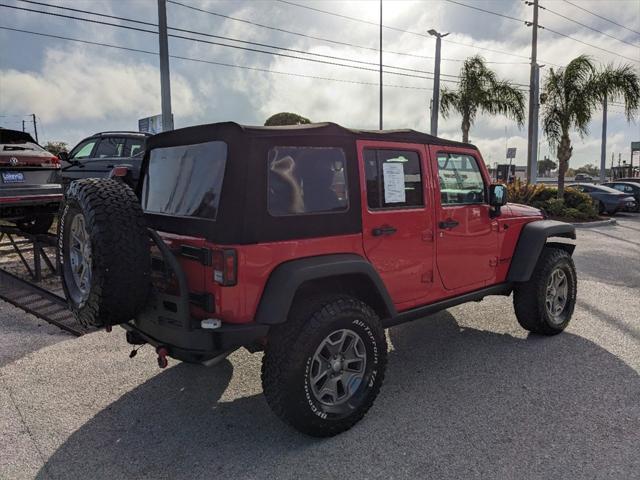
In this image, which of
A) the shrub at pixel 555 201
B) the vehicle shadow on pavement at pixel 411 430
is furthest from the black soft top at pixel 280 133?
the shrub at pixel 555 201

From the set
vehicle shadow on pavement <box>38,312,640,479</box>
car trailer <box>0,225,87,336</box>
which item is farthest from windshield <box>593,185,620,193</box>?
car trailer <box>0,225,87,336</box>

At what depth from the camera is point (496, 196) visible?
414cm

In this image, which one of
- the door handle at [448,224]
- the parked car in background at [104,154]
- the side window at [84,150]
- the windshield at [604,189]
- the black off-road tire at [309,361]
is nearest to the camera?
the black off-road tire at [309,361]

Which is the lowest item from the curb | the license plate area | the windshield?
the curb

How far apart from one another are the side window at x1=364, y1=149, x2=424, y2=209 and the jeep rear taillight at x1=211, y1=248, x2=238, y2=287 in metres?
1.08

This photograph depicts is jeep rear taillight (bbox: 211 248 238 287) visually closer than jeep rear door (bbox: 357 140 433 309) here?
Yes

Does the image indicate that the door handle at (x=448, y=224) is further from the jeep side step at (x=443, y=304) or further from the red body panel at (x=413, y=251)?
the jeep side step at (x=443, y=304)

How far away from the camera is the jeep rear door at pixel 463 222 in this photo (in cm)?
380

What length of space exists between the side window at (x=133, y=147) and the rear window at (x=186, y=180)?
255 inches

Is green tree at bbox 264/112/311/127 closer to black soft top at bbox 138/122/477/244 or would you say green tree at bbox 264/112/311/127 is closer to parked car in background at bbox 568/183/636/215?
parked car in background at bbox 568/183/636/215

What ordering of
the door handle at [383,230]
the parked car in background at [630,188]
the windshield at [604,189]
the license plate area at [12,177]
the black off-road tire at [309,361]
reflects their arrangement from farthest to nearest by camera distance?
the parked car in background at [630,188] → the windshield at [604,189] → the license plate area at [12,177] → the door handle at [383,230] → the black off-road tire at [309,361]

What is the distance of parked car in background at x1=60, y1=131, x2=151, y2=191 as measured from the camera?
9680 millimetres

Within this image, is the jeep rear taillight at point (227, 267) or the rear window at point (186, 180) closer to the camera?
the jeep rear taillight at point (227, 267)

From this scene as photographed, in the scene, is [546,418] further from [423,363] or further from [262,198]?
[262,198]
